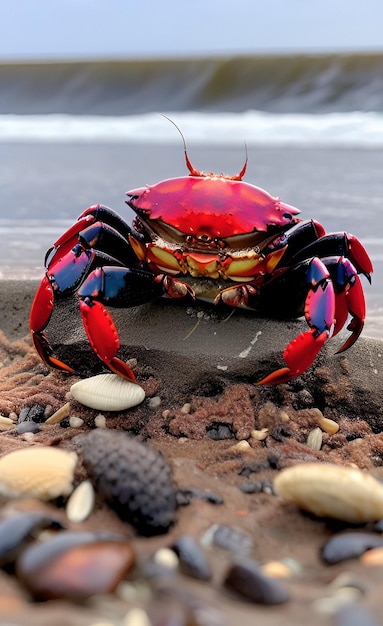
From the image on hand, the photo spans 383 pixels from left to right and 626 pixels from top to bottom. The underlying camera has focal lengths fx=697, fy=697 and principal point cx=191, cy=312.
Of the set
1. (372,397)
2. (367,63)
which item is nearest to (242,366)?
(372,397)

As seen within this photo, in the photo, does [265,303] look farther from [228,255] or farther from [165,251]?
[165,251]

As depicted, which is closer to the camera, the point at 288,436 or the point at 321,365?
the point at 288,436

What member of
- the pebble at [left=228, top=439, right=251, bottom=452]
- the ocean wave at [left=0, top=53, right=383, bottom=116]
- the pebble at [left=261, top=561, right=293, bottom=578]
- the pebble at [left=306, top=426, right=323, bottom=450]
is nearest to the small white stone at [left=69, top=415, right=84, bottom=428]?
the pebble at [left=228, top=439, right=251, bottom=452]

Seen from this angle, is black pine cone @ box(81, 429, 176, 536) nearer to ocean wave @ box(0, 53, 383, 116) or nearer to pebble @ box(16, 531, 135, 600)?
pebble @ box(16, 531, 135, 600)

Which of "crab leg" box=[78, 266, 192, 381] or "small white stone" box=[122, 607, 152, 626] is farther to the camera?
"crab leg" box=[78, 266, 192, 381]

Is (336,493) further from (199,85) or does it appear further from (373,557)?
(199,85)

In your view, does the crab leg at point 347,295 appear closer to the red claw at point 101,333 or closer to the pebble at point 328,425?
the pebble at point 328,425

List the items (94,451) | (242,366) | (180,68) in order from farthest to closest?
(180,68)
(242,366)
(94,451)
